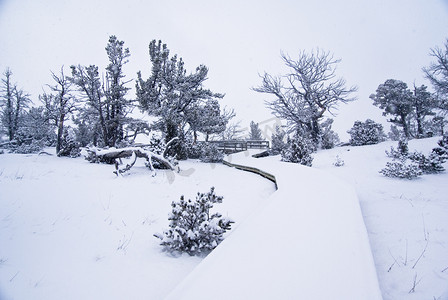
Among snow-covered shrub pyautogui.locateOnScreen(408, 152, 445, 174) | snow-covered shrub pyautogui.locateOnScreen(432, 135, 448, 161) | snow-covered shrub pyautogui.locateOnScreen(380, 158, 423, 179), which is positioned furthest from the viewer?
snow-covered shrub pyautogui.locateOnScreen(432, 135, 448, 161)

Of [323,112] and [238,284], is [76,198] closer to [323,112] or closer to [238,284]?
[238,284]

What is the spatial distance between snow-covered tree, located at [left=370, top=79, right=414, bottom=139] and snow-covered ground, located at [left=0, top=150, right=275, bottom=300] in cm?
2627

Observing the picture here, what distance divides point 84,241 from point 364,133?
1885 cm

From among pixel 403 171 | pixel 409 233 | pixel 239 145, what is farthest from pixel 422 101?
pixel 409 233

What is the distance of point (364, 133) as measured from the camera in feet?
49.9

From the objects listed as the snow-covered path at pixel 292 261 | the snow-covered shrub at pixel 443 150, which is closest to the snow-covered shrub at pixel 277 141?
the snow-covered shrub at pixel 443 150

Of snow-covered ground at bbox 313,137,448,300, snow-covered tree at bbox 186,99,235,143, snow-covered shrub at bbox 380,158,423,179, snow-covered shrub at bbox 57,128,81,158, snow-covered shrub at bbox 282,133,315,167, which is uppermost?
snow-covered tree at bbox 186,99,235,143

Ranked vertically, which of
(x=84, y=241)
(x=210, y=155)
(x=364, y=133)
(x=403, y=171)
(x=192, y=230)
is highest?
(x=364, y=133)

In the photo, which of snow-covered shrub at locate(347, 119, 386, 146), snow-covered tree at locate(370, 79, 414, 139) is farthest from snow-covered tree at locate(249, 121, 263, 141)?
snow-covered shrub at locate(347, 119, 386, 146)

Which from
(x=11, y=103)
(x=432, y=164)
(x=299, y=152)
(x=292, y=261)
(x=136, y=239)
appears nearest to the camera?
(x=292, y=261)

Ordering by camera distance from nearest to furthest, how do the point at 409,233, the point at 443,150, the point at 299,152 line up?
the point at 409,233, the point at 443,150, the point at 299,152

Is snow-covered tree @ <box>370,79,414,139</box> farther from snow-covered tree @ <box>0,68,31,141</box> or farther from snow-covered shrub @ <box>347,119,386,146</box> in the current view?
snow-covered tree @ <box>0,68,31,141</box>

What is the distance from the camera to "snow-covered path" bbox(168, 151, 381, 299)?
66.1 inches

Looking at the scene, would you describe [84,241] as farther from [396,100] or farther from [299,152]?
[396,100]
